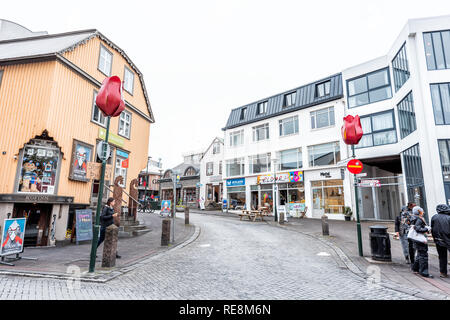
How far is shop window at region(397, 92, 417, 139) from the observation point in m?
14.4

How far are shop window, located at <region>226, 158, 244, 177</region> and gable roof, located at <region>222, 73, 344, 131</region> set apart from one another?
13.7 ft

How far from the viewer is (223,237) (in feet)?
37.8

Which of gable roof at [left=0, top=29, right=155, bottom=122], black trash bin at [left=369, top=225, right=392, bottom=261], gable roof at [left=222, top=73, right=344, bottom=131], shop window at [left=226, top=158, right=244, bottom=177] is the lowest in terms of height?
black trash bin at [left=369, top=225, right=392, bottom=261]

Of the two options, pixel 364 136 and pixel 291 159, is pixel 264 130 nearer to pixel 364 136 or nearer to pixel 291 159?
pixel 291 159

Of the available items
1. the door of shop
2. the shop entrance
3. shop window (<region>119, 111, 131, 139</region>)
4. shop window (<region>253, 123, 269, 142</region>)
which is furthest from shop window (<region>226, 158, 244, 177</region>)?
the shop entrance

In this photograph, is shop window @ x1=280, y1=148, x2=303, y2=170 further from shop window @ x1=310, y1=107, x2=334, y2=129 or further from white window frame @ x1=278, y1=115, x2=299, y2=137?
shop window @ x1=310, y1=107, x2=334, y2=129

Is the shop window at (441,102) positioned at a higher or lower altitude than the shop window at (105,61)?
lower

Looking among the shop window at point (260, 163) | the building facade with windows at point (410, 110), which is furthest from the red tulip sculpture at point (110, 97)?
the shop window at point (260, 163)

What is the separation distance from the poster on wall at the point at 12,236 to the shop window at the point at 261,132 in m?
22.4

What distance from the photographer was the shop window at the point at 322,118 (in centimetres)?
2155

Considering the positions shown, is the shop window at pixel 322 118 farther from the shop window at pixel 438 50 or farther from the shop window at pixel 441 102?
the shop window at pixel 441 102
